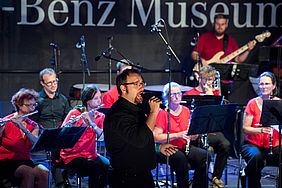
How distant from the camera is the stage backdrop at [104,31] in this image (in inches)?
315

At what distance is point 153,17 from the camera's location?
822 centimetres

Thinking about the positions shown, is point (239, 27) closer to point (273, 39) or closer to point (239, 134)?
point (273, 39)

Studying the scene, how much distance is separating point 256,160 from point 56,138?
2397mm

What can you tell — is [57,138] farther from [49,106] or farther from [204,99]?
[204,99]

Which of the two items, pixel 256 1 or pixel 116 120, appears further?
pixel 256 1

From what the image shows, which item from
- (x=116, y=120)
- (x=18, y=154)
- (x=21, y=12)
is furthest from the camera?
(x=21, y=12)

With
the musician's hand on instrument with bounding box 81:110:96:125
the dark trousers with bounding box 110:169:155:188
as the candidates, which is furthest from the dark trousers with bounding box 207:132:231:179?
the dark trousers with bounding box 110:169:155:188

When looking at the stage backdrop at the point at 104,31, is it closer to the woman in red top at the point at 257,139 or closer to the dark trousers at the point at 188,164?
the woman in red top at the point at 257,139

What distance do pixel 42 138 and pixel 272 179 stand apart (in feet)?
11.9

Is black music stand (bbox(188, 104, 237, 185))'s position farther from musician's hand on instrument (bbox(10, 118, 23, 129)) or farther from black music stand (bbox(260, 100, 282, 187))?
musician's hand on instrument (bbox(10, 118, 23, 129))

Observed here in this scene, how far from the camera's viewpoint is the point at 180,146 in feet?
16.7

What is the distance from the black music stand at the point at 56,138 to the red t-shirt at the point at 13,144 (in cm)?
55

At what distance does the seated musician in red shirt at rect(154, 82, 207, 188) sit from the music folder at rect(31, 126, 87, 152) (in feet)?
3.16

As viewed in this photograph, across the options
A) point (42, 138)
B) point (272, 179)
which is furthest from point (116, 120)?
point (272, 179)
